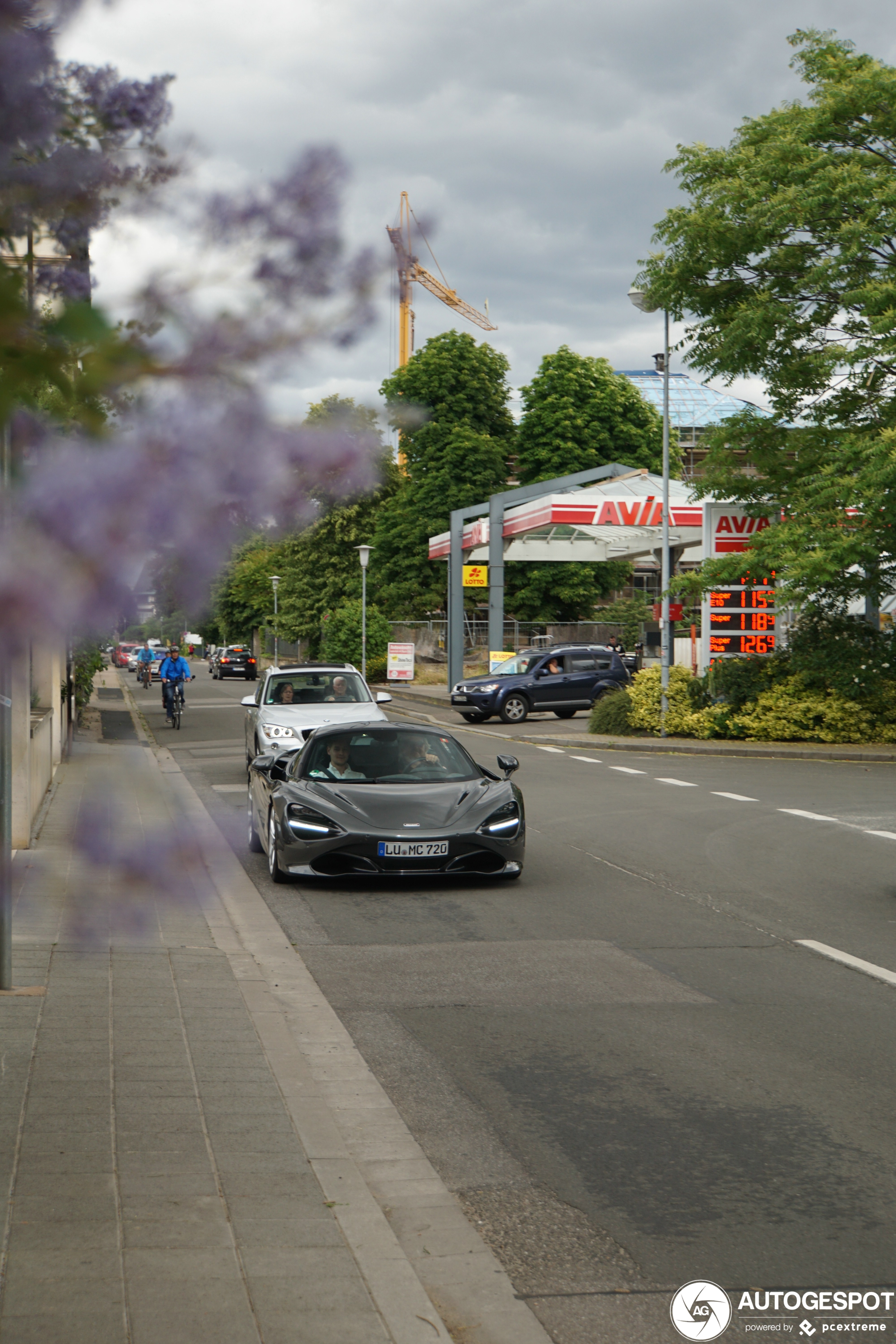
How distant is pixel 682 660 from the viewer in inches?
1966

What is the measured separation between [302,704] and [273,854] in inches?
351

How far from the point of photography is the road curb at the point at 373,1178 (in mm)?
3391

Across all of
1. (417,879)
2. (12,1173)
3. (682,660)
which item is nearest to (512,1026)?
(12,1173)

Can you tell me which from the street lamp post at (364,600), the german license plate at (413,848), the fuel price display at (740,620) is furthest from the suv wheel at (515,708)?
the german license plate at (413,848)

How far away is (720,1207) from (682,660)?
1820 inches

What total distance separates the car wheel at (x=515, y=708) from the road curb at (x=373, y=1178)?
92.2 feet

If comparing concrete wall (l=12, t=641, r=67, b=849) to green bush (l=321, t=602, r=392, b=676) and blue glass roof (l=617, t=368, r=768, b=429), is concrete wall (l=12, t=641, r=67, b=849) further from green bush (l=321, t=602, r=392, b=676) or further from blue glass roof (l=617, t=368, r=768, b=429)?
blue glass roof (l=617, t=368, r=768, b=429)

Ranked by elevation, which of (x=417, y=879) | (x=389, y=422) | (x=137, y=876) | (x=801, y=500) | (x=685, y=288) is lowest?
(x=417, y=879)

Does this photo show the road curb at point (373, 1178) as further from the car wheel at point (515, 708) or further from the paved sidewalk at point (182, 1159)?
the car wheel at point (515, 708)

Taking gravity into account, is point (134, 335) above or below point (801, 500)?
below

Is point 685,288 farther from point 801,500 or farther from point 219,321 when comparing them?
point 219,321

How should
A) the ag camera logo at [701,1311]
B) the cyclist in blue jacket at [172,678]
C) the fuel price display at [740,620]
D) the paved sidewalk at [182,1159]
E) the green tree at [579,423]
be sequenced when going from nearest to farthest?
the paved sidewalk at [182,1159] < the ag camera logo at [701,1311] < the fuel price display at [740,620] < the cyclist in blue jacket at [172,678] < the green tree at [579,423]

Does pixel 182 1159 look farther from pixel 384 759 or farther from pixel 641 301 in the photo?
pixel 641 301

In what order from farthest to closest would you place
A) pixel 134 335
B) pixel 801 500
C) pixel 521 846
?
pixel 801 500 → pixel 521 846 → pixel 134 335
